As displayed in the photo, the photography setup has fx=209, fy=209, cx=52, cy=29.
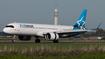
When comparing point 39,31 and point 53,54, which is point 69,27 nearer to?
point 39,31

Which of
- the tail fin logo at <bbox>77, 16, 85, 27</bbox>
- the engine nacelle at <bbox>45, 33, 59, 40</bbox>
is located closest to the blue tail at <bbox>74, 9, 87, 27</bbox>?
the tail fin logo at <bbox>77, 16, 85, 27</bbox>

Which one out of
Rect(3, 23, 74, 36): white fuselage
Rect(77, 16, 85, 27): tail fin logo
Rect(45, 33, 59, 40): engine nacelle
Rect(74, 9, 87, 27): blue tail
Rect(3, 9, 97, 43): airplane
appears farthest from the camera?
Rect(74, 9, 87, 27): blue tail

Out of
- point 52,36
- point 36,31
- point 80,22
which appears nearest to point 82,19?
point 80,22

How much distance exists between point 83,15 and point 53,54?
38248 mm

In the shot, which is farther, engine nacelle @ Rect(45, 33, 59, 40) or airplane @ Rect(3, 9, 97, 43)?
engine nacelle @ Rect(45, 33, 59, 40)

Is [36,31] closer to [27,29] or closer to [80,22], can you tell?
[27,29]

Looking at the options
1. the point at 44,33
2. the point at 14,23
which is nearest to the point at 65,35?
the point at 44,33

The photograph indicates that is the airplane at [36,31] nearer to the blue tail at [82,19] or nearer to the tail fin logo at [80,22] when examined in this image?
the tail fin logo at [80,22]

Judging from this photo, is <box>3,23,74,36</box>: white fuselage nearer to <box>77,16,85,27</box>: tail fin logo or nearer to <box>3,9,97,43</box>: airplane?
<box>3,9,97,43</box>: airplane

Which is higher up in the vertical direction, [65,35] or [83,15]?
[83,15]

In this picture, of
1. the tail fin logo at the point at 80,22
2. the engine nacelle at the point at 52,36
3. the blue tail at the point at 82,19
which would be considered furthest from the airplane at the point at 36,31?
the blue tail at the point at 82,19

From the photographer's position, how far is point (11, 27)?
4175 cm

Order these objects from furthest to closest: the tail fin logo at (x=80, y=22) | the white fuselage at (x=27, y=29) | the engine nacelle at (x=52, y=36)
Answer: the tail fin logo at (x=80, y=22)
the engine nacelle at (x=52, y=36)
the white fuselage at (x=27, y=29)

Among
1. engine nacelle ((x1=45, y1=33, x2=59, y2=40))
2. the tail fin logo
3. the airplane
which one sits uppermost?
the tail fin logo
